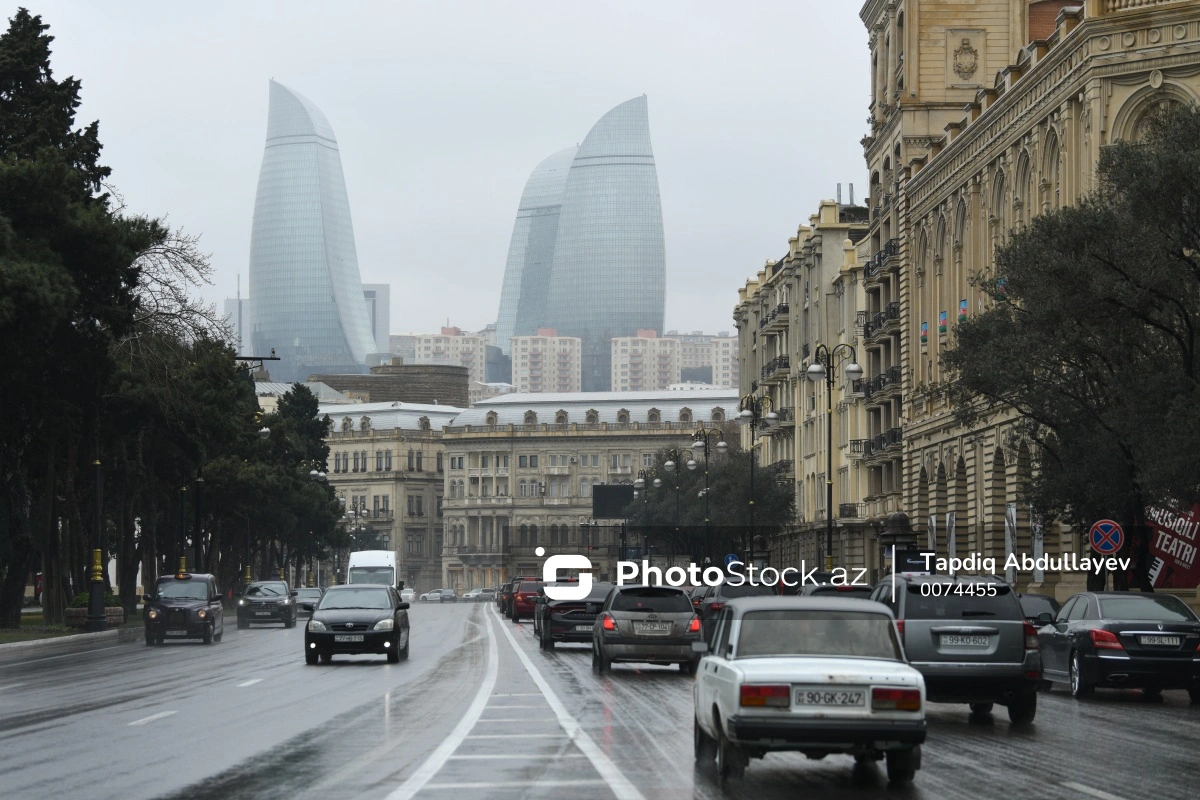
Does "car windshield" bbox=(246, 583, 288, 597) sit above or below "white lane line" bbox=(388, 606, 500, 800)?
above

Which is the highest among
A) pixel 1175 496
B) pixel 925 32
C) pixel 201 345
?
pixel 925 32

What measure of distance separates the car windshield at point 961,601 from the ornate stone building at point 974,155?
23.0m

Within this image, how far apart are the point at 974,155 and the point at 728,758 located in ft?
172

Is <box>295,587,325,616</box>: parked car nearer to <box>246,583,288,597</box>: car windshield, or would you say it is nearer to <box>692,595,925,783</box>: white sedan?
<box>246,583,288,597</box>: car windshield

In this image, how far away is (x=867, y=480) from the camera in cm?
8988

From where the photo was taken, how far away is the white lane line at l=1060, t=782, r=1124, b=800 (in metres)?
14.1

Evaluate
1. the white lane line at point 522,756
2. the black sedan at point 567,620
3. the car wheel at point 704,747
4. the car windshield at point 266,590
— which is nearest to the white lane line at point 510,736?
the white lane line at point 522,756

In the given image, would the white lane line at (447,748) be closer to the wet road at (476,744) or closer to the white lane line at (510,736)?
the wet road at (476,744)

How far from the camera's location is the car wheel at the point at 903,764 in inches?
583

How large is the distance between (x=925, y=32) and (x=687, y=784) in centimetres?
6524

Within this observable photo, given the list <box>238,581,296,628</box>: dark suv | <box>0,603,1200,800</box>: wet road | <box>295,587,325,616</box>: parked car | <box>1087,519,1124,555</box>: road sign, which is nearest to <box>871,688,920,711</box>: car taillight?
<box>0,603,1200,800</box>: wet road

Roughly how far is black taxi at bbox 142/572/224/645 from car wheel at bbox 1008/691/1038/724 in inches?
1230

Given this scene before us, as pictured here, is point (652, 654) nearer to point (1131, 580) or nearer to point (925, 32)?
point (1131, 580)

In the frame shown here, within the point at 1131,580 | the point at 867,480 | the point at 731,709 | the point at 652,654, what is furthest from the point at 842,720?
the point at 867,480
